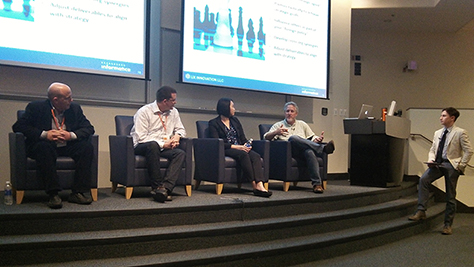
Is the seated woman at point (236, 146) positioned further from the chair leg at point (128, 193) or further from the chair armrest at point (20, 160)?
the chair armrest at point (20, 160)

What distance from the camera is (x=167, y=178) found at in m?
3.63

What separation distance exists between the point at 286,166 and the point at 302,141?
330mm

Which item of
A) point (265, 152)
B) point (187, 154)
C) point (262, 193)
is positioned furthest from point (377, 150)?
point (187, 154)

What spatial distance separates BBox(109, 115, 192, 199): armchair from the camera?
3.62 meters

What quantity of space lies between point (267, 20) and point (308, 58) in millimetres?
846

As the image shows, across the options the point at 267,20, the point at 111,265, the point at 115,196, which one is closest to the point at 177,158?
the point at 115,196

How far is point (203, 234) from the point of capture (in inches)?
119

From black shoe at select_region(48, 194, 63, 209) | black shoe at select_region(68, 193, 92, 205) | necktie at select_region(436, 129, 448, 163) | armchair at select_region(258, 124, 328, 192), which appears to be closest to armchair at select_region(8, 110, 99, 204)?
black shoe at select_region(68, 193, 92, 205)

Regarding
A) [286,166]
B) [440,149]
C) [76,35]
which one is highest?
[76,35]

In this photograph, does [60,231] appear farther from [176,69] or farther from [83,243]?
[176,69]

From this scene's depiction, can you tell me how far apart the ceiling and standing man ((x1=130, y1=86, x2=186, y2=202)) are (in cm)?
439

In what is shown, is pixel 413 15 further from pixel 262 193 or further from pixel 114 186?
pixel 114 186

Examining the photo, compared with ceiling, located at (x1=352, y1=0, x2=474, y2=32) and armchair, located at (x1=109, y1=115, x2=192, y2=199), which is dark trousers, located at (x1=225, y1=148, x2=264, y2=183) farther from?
ceiling, located at (x1=352, y1=0, x2=474, y2=32)

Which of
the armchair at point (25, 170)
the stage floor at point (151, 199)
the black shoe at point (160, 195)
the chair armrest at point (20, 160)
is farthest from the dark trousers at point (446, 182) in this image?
the chair armrest at point (20, 160)
